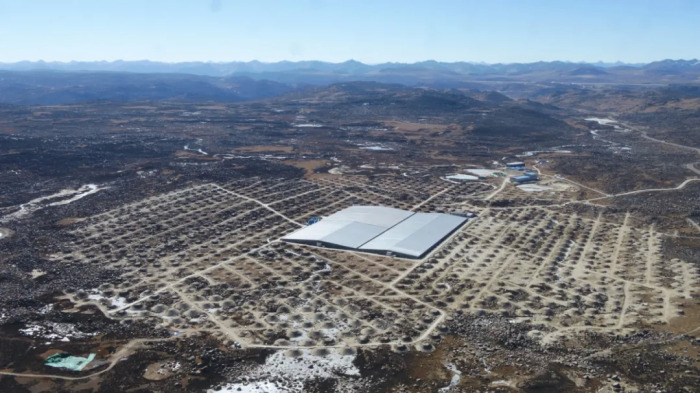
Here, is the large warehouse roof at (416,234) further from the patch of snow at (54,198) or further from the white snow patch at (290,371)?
the patch of snow at (54,198)

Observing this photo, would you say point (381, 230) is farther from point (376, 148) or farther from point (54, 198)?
point (376, 148)

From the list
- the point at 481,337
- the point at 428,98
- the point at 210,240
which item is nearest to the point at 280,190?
the point at 210,240

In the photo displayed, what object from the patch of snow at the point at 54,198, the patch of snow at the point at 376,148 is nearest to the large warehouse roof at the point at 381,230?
the patch of snow at the point at 54,198

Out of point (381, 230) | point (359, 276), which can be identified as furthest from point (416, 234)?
point (359, 276)

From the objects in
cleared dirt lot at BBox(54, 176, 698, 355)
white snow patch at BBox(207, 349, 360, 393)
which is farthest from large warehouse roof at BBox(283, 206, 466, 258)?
white snow patch at BBox(207, 349, 360, 393)

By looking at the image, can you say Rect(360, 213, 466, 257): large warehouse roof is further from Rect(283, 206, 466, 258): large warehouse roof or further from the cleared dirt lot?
the cleared dirt lot

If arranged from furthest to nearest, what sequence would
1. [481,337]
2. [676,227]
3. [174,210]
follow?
[174,210]
[676,227]
[481,337]

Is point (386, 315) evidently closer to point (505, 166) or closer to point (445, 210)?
point (445, 210)

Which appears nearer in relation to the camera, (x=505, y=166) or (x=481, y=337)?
(x=481, y=337)
